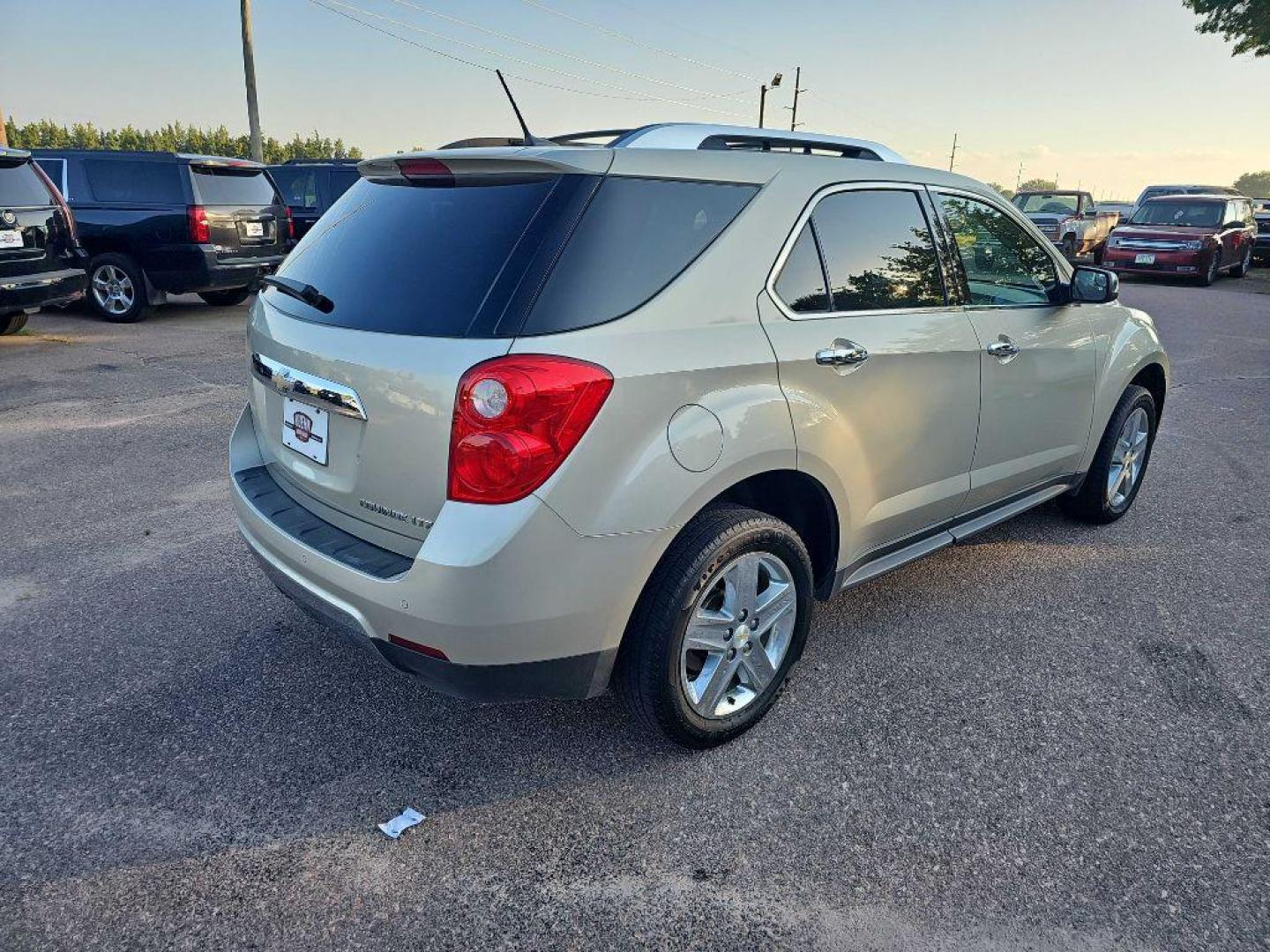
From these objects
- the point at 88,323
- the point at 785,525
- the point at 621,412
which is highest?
the point at 621,412

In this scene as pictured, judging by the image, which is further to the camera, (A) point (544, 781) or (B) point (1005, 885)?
(A) point (544, 781)

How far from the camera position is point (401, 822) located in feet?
7.91

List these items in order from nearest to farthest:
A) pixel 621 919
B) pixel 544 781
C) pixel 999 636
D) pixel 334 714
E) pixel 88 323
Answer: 1. pixel 621 919
2. pixel 544 781
3. pixel 334 714
4. pixel 999 636
5. pixel 88 323

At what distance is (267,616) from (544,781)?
154cm

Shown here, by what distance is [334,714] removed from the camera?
290 cm

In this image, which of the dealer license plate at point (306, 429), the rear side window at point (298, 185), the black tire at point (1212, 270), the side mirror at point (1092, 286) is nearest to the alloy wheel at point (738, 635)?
the dealer license plate at point (306, 429)

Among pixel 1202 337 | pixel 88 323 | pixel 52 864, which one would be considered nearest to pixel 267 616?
pixel 52 864

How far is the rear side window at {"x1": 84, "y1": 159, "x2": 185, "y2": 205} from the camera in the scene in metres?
10.3

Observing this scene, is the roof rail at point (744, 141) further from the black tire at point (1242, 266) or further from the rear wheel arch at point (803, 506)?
the black tire at point (1242, 266)

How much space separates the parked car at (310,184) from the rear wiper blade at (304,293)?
500 inches

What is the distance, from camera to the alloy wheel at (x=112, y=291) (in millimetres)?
10625

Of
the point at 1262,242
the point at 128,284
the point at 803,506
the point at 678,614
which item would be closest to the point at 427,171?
the point at 678,614

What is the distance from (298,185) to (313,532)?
14.1 metres

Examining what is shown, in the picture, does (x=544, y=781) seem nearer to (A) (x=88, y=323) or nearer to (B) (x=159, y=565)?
(B) (x=159, y=565)
